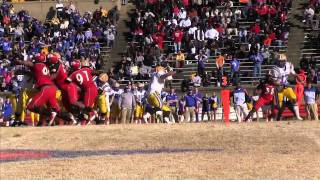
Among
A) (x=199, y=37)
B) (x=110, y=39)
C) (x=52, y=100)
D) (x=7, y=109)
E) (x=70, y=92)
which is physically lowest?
(x=7, y=109)

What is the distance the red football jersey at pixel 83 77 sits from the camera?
18828 millimetres

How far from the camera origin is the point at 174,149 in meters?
14.6

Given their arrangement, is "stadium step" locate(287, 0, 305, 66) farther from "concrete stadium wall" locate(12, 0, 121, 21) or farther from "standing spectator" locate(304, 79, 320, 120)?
"concrete stadium wall" locate(12, 0, 121, 21)

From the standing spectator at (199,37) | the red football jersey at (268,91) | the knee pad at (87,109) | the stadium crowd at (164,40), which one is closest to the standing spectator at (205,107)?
the stadium crowd at (164,40)

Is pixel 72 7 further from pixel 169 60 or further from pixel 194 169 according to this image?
pixel 194 169

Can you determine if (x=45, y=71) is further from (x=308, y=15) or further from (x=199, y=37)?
(x=308, y=15)

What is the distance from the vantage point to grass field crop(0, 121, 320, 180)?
12.6 metres

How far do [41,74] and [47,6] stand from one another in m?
20.3

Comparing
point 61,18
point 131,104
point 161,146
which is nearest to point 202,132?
point 161,146

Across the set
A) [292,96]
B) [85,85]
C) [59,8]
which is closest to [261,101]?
[292,96]

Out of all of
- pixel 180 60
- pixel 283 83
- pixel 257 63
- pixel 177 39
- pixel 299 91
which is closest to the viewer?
pixel 283 83

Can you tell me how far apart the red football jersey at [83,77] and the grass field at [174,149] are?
194cm

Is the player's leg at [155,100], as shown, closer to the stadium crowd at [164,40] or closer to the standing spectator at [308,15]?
the stadium crowd at [164,40]

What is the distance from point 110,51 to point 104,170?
839 inches
